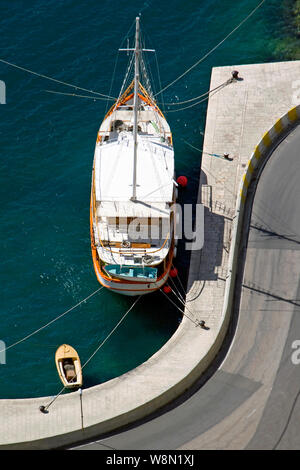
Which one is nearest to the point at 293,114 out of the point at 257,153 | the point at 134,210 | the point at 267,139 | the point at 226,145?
the point at 267,139

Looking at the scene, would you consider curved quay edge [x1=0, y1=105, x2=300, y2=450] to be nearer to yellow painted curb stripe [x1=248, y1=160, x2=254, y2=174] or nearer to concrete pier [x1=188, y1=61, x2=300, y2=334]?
concrete pier [x1=188, y1=61, x2=300, y2=334]

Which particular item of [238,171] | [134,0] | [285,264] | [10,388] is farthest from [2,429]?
[134,0]

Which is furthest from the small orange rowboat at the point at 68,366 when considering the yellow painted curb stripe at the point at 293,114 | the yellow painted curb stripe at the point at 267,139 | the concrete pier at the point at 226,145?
the yellow painted curb stripe at the point at 293,114

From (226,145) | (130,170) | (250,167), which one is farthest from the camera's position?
(226,145)

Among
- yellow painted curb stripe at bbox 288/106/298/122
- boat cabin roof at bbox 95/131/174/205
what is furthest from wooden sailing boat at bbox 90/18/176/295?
yellow painted curb stripe at bbox 288/106/298/122

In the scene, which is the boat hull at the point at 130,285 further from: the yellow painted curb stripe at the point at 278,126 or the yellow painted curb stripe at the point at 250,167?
the yellow painted curb stripe at the point at 278,126

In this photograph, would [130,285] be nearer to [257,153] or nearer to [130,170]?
[130,170]
